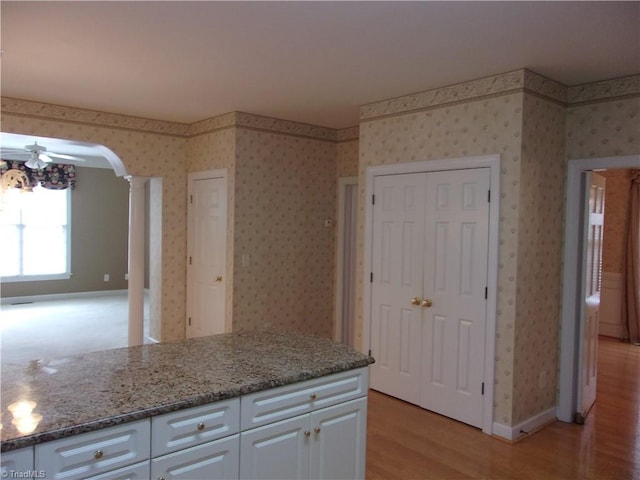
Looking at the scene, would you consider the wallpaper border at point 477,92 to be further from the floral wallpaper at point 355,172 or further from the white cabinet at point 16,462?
the white cabinet at point 16,462

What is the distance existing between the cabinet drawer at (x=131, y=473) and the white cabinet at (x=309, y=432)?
382 millimetres

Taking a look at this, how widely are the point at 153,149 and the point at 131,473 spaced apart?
420 cm

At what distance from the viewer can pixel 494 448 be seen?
334cm

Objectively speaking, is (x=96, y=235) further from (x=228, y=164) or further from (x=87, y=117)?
(x=228, y=164)

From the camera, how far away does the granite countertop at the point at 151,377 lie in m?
1.63

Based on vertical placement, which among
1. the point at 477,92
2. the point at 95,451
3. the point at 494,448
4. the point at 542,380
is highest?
the point at 477,92

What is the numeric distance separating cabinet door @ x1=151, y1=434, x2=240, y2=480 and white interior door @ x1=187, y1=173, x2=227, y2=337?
3095 millimetres

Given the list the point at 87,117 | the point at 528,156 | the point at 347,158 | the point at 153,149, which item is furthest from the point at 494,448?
the point at 87,117

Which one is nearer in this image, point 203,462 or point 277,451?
point 203,462

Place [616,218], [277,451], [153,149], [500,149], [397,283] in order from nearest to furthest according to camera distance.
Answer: [277,451] → [500,149] → [397,283] → [153,149] → [616,218]

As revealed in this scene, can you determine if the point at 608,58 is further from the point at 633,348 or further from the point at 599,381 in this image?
the point at 633,348

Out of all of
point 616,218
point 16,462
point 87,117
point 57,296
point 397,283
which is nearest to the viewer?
point 16,462

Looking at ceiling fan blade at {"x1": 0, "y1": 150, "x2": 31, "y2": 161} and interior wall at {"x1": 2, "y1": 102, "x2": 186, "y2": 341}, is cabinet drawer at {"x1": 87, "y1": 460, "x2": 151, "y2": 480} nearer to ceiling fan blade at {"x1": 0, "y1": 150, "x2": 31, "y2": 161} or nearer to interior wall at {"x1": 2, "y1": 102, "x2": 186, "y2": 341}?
interior wall at {"x1": 2, "y1": 102, "x2": 186, "y2": 341}

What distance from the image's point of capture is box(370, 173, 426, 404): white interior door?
4020 millimetres
